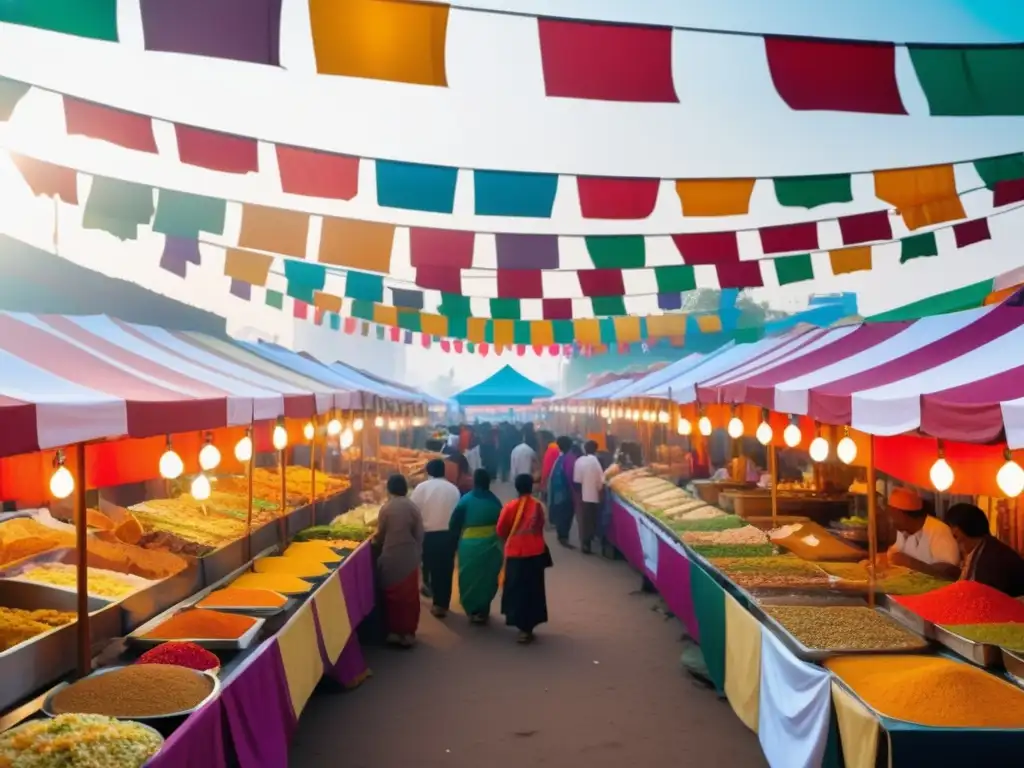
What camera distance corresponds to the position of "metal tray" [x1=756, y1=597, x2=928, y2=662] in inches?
185

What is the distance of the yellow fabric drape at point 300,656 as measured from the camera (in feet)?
17.2

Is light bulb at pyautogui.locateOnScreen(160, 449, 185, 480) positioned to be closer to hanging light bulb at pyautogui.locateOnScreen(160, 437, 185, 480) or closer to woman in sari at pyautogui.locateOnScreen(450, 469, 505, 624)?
hanging light bulb at pyautogui.locateOnScreen(160, 437, 185, 480)

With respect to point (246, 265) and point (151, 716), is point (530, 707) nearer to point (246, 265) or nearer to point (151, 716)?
point (151, 716)

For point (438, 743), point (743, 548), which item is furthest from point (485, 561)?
point (438, 743)

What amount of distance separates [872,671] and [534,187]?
4247 millimetres

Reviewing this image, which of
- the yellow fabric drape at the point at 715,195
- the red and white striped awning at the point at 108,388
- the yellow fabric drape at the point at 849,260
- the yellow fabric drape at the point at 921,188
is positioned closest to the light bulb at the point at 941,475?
the yellow fabric drape at the point at 921,188

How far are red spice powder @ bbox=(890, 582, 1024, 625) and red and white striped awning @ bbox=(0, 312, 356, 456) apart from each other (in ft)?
15.5

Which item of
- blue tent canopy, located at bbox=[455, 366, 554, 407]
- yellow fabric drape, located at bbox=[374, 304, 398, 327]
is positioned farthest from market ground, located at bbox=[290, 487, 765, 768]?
blue tent canopy, located at bbox=[455, 366, 554, 407]

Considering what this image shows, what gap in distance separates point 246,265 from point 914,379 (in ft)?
24.3

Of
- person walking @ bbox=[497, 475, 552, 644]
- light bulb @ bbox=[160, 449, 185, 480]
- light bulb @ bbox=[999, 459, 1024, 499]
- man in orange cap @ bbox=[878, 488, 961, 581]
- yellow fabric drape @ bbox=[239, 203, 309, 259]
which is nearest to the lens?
light bulb @ bbox=[999, 459, 1024, 499]

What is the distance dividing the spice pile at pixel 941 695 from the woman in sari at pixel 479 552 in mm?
5208

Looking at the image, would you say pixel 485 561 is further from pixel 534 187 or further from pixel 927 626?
pixel 927 626

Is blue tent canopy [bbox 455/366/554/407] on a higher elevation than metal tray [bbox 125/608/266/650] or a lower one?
higher

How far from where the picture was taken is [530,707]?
21.5ft
